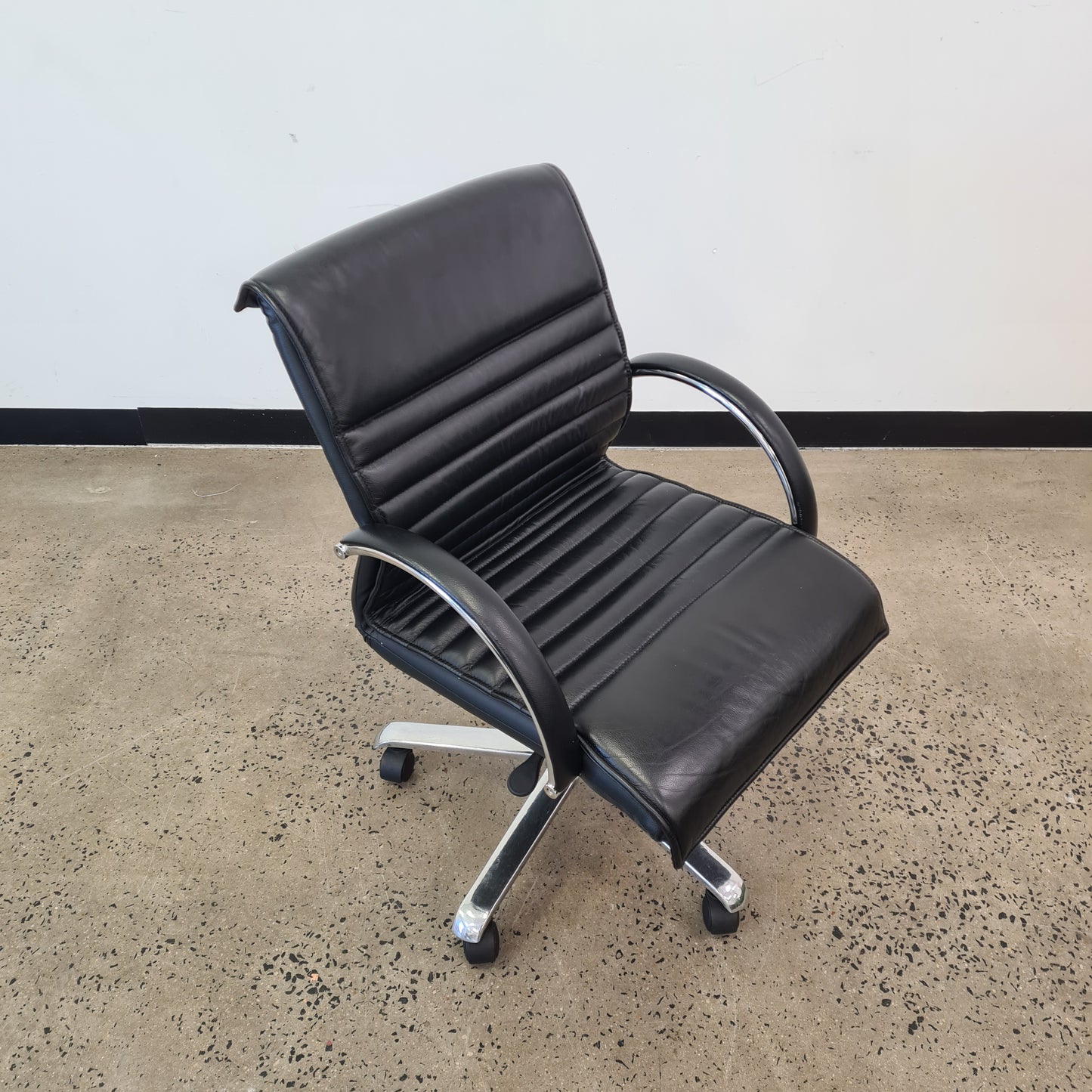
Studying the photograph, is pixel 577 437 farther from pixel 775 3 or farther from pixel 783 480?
pixel 775 3

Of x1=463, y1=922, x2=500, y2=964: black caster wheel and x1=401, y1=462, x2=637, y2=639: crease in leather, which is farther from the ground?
x1=401, y1=462, x2=637, y2=639: crease in leather

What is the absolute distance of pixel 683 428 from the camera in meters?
2.31

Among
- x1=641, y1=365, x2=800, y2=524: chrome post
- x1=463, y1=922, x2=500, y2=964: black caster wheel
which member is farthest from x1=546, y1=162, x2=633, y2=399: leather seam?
x1=463, y1=922, x2=500, y2=964: black caster wheel

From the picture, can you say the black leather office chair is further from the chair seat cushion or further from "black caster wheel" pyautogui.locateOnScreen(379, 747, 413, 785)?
"black caster wheel" pyautogui.locateOnScreen(379, 747, 413, 785)

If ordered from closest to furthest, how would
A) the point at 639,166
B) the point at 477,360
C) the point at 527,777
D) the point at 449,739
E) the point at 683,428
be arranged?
the point at 477,360
the point at 527,777
the point at 449,739
the point at 639,166
the point at 683,428

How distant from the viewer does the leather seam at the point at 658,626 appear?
1.03 meters

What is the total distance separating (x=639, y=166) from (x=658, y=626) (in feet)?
4.03

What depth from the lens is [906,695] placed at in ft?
5.39

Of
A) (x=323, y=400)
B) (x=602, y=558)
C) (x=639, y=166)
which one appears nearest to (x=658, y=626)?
(x=602, y=558)

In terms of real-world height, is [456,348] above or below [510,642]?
above

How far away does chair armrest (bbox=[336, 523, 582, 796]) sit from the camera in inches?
35.8

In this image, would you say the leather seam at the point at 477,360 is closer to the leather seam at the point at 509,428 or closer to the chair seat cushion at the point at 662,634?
the leather seam at the point at 509,428

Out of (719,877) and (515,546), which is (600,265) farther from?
(719,877)

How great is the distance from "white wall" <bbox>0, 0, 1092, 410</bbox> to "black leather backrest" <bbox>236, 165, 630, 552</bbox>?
2.41 ft
